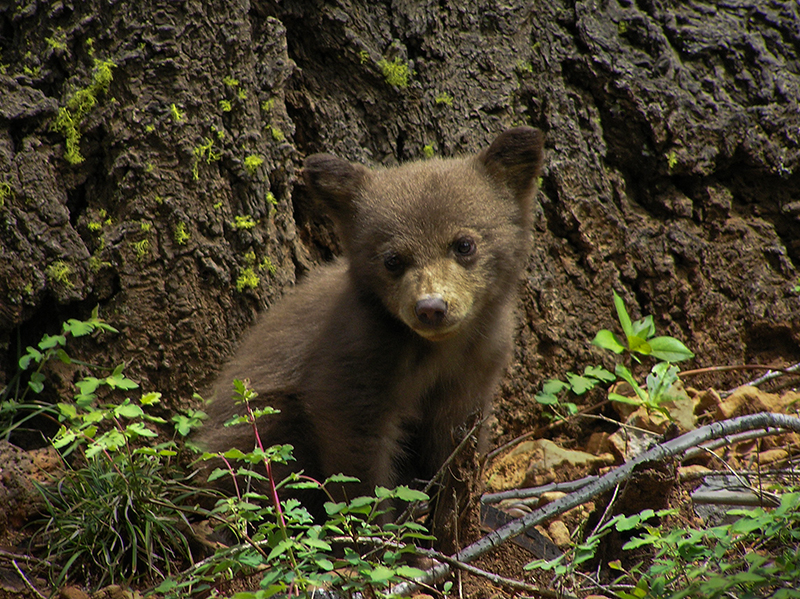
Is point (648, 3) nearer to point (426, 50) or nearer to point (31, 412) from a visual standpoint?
point (426, 50)

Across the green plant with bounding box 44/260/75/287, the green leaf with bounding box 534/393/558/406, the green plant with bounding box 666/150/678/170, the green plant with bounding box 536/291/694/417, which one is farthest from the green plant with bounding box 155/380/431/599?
the green plant with bounding box 666/150/678/170

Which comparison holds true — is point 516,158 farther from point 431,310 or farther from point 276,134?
point 276,134

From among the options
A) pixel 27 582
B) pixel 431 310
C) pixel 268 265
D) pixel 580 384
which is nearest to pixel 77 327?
pixel 268 265

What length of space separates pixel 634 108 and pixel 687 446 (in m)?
2.76

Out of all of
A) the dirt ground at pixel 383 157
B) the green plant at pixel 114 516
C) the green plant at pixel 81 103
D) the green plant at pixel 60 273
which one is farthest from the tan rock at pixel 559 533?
the green plant at pixel 81 103

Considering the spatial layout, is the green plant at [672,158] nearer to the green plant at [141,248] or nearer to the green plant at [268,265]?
the green plant at [268,265]

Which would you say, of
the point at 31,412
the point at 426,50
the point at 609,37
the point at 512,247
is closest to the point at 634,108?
the point at 609,37

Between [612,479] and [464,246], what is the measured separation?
134 cm

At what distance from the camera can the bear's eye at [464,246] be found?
3551 mm

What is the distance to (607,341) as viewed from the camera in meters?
4.61

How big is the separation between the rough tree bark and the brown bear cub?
58 cm

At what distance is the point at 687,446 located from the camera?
2.93m

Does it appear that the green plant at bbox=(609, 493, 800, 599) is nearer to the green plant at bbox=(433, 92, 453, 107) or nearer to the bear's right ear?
the bear's right ear

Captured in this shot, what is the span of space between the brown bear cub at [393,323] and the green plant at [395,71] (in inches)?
34.6
